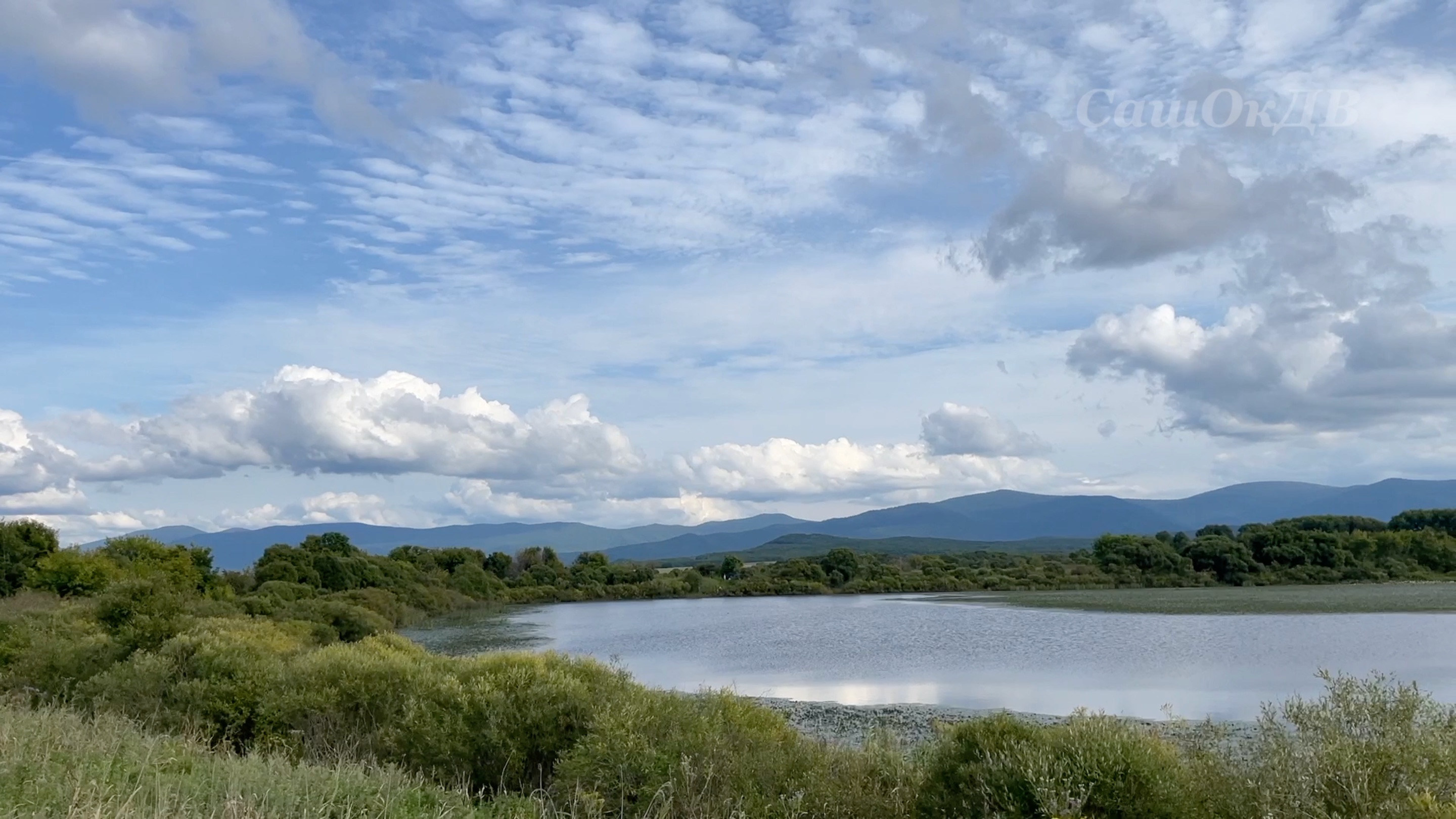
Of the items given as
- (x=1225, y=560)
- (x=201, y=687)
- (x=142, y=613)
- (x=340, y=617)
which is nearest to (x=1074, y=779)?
(x=201, y=687)

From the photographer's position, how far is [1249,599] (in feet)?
236

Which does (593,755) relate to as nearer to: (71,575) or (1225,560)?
(71,575)


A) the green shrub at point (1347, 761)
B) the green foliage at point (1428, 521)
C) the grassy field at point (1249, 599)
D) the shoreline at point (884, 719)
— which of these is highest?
the green foliage at point (1428, 521)

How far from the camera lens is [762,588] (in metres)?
111

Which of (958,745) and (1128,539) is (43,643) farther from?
(1128,539)

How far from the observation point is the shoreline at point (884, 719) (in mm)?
20078

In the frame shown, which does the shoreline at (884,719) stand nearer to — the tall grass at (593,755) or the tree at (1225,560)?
the tall grass at (593,755)

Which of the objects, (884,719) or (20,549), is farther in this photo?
(20,549)

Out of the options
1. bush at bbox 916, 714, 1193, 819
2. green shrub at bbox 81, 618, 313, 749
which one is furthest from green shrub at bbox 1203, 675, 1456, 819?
green shrub at bbox 81, 618, 313, 749

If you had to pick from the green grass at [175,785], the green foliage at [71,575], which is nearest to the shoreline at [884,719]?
the green grass at [175,785]

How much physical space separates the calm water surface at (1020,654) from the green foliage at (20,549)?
19.2m

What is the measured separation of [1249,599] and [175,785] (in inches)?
2988

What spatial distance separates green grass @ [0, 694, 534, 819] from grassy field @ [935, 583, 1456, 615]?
194 ft

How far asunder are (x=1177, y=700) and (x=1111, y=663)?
32.0 ft
